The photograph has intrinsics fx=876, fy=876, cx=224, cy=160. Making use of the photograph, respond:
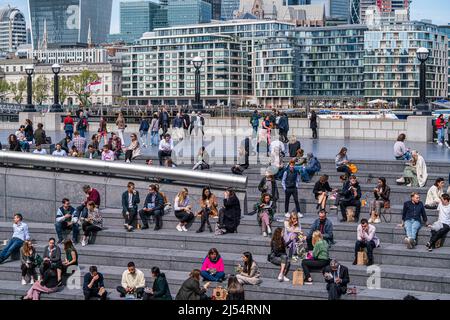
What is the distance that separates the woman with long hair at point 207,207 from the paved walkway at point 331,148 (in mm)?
5144

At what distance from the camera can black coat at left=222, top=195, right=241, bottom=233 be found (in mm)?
18188

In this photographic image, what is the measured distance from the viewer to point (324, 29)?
17350 centimetres

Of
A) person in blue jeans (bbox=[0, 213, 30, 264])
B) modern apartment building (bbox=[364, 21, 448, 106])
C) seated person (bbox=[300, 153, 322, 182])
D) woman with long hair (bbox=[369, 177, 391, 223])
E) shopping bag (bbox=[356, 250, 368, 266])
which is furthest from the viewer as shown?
modern apartment building (bbox=[364, 21, 448, 106])

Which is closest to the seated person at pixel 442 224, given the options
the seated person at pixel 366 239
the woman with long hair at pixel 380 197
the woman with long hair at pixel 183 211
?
the seated person at pixel 366 239

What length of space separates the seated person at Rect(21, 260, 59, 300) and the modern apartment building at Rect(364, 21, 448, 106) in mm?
145788

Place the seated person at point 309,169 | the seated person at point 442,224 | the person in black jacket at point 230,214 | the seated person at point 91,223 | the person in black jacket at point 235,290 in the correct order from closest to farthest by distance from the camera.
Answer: the person in black jacket at point 235,290 < the seated person at point 442,224 < the person in black jacket at point 230,214 < the seated person at point 91,223 < the seated person at point 309,169

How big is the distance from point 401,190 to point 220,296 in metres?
6.04

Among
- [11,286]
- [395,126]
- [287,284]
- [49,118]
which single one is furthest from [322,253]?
[49,118]

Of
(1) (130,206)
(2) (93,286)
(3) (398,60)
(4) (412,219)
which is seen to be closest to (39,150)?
(1) (130,206)

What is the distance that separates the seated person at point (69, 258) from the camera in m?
17.0

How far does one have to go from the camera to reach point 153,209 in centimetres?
1888

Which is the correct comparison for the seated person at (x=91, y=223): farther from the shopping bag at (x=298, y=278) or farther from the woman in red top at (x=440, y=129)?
the woman in red top at (x=440, y=129)

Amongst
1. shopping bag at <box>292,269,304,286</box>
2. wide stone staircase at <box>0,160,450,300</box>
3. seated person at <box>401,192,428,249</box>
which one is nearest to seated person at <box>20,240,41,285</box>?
wide stone staircase at <box>0,160,450,300</box>

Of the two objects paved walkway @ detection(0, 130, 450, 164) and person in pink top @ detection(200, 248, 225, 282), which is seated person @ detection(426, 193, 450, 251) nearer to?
person in pink top @ detection(200, 248, 225, 282)
